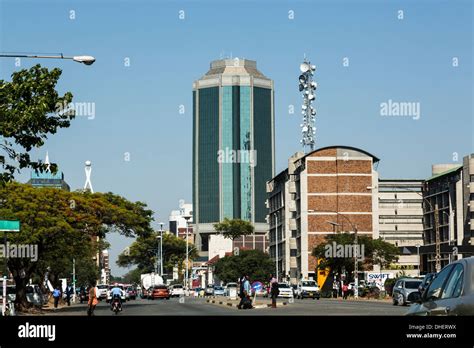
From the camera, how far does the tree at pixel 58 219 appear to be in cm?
5381

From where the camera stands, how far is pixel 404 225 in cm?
16862

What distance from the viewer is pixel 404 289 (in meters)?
53.4

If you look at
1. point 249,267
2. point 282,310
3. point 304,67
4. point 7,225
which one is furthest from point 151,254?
point 7,225

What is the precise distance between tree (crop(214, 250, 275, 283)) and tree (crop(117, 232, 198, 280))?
59.4 feet

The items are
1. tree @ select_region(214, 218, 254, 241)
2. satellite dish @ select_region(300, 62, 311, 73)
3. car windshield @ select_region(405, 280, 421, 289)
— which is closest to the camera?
car windshield @ select_region(405, 280, 421, 289)

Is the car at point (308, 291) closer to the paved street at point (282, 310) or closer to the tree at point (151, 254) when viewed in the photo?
the paved street at point (282, 310)

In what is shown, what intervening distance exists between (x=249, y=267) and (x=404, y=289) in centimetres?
9549

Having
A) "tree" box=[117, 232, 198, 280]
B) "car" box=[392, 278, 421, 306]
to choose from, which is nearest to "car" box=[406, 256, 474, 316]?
"car" box=[392, 278, 421, 306]

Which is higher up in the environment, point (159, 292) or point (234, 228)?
point (234, 228)

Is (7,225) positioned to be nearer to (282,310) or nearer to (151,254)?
(282,310)

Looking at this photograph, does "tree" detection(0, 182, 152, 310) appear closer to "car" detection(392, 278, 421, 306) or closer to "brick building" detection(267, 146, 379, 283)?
"car" detection(392, 278, 421, 306)

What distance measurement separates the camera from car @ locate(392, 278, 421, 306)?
2072 inches
